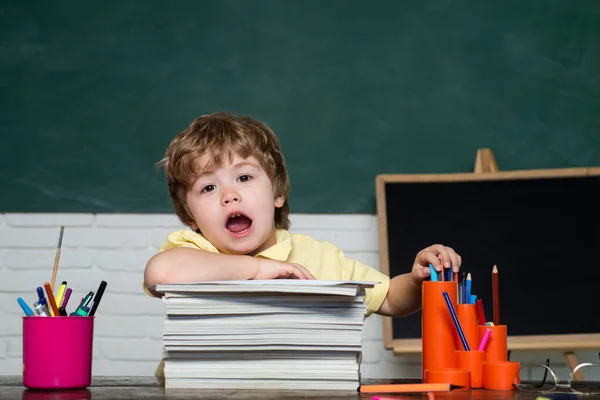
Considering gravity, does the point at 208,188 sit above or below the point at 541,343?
above

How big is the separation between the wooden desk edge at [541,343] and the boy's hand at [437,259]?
3.37 ft

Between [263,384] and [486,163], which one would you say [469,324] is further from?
[486,163]

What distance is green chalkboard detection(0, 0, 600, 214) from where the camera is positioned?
8.73 feet

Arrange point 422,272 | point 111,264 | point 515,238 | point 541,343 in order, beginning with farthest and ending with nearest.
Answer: point 111,264, point 515,238, point 541,343, point 422,272

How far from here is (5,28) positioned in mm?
2744

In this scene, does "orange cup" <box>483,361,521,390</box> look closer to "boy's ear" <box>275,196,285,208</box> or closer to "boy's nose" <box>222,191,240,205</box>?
"boy's nose" <box>222,191,240,205</box>

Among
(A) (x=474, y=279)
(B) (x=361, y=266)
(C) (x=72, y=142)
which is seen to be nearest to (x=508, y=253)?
(A) (x=474, y=279)

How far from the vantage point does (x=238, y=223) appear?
4.75 feet

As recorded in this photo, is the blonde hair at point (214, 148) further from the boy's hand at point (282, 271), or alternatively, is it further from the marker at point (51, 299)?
the marker at point (51, 299)

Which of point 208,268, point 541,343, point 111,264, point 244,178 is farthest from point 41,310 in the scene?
point 541,343

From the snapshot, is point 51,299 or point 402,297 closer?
point 51,299

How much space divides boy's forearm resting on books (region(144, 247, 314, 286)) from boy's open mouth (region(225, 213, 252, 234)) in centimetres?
19

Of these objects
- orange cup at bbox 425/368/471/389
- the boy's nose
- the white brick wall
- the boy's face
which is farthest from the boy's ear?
the white brick wall

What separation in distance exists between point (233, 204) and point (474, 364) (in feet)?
1.77
